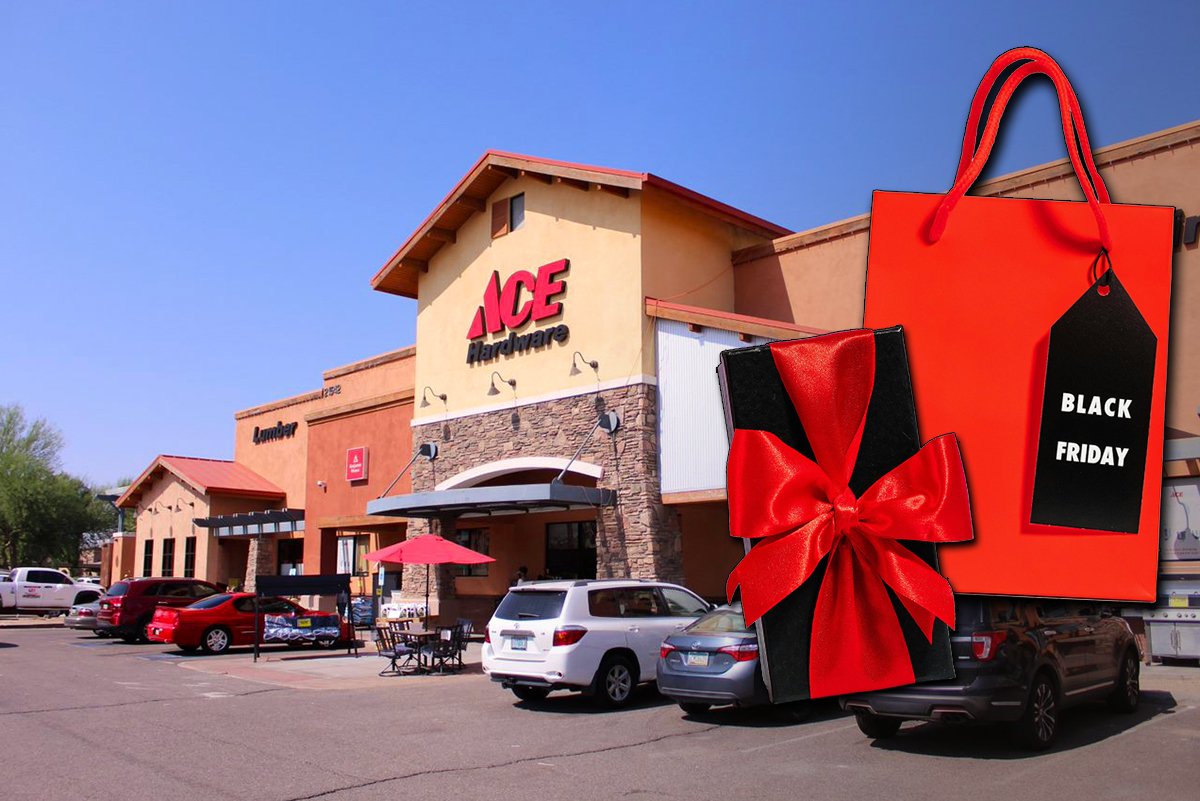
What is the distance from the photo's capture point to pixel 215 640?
2270 cm

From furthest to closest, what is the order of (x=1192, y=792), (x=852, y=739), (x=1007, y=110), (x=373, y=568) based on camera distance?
(x=373, y=568), (x=852, y=739), (x=1192, y=792), (x=1007, y=110)

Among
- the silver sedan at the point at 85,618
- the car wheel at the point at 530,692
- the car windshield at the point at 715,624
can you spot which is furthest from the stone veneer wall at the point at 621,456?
the silver sedan at the point at 85,618

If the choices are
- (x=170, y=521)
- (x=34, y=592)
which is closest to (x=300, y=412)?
(x=170, y=521)

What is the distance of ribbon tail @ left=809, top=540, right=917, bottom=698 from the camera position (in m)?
1.16

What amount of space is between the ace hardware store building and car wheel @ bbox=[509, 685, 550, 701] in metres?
4.64

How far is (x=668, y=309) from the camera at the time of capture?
20000 mm

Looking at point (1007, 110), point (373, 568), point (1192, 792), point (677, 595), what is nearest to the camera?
point (1007, 110)

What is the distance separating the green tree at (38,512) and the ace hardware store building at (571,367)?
27619 mm

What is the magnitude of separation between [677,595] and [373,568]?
18147mm

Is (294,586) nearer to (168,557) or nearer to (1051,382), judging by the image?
(1051,382)

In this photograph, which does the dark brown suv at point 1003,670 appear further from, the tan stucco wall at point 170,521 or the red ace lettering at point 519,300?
the tan stucco wall at point 170,521

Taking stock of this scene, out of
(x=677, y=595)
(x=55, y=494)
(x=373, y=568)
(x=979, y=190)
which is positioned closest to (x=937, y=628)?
(x=979, y=190)

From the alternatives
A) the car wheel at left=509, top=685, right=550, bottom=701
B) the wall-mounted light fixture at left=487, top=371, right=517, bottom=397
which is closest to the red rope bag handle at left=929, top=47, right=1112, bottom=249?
the car wheel at left=509, top=685, right=550, bottom=701

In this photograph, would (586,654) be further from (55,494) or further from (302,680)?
(55,494)
